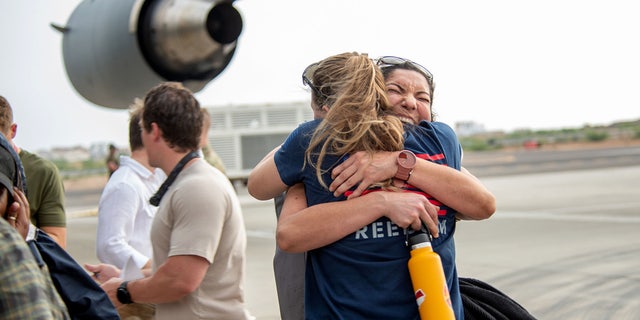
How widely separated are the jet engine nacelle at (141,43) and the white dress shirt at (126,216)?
1.27 meters

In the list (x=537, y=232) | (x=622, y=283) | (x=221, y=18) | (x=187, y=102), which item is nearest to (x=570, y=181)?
(x=537, y=232)

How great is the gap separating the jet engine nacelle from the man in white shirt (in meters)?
1.26

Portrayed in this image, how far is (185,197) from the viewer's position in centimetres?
244

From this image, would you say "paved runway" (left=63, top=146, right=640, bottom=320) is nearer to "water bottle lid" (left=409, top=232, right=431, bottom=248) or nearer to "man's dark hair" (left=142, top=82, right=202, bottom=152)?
"man's dark hair" (left=142, top=82, right=202, bottom=152)

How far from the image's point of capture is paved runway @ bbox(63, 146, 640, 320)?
5.01 m

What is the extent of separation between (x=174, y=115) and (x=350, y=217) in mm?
1220

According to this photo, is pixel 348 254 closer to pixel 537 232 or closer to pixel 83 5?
pixel 83 5

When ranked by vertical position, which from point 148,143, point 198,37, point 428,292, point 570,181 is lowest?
point 570,181

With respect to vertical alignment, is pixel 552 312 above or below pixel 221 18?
below

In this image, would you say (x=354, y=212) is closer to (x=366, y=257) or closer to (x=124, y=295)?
(x=366, y=257)

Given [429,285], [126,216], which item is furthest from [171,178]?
[429,285]

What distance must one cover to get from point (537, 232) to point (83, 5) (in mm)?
6010

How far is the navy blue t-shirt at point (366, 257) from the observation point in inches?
63.2

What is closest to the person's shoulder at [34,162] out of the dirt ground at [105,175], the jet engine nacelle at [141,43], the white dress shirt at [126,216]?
the white dress shirt at [126,216]
